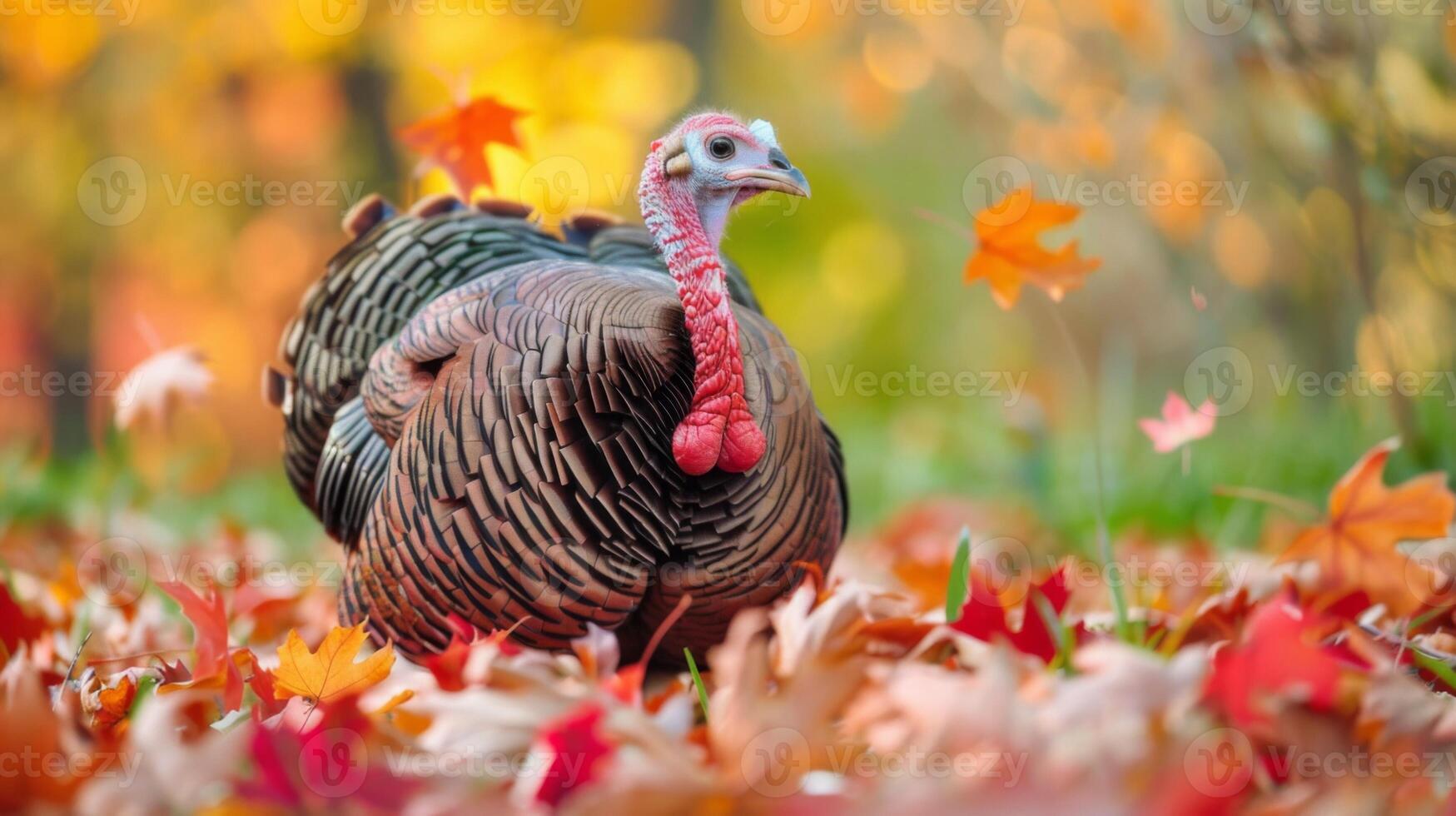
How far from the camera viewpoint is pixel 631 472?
1.83 meters

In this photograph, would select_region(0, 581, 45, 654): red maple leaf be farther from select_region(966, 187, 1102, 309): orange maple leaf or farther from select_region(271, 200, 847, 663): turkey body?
select_region(966, 187, 1102, 309): orange maple leaf

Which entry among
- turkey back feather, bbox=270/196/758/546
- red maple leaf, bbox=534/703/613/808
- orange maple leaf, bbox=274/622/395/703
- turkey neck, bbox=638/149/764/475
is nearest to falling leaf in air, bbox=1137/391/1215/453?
turkey neck, bbox=638/149/764/475

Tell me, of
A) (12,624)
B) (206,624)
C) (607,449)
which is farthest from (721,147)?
(12,624)

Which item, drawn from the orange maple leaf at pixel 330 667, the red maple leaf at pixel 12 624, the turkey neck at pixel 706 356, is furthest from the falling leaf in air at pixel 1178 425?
the red maple leaf at pixel 12 624

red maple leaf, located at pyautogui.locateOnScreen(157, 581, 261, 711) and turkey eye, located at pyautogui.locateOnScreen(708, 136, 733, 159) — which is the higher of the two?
turkey eye, located at pyautogui.locateOnScreen(708, 136, 733, 159)

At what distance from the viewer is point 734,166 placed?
1913mm

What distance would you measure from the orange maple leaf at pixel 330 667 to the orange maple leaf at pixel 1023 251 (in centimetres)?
114

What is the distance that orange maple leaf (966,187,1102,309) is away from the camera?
1.95 meters

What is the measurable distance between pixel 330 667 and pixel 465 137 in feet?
4.50

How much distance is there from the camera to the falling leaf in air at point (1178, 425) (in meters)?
1.95

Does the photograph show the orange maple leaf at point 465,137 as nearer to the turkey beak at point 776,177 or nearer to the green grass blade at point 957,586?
the turkey beak at point 776,177

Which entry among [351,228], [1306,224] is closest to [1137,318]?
[1306,224]

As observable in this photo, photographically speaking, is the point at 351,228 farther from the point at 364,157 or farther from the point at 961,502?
the point at 364,157

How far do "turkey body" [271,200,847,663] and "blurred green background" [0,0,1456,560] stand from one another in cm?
49
